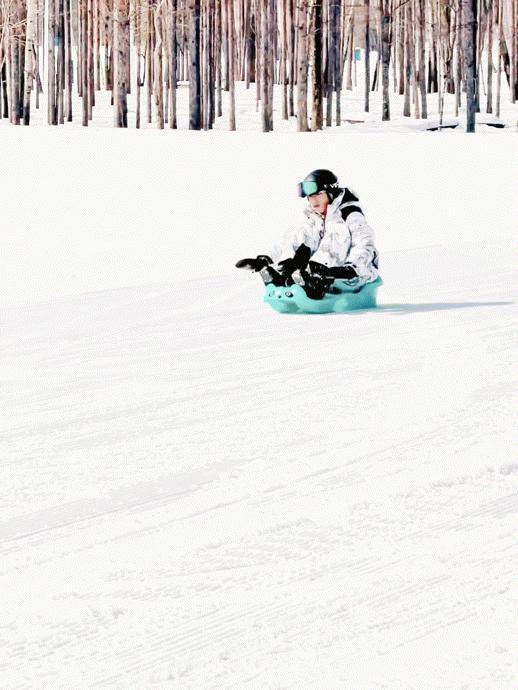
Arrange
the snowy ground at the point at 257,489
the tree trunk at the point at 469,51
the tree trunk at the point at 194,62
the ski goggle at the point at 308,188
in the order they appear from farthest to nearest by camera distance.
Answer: the tree trunk at the point at 194,62 → the tree trunk at the point at 469,51 → the ski goggle at the point at 308,188 → the snowy ground at the point at 257,489

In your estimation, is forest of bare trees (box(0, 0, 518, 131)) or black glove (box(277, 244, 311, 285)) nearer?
black glove (box(277, 244, 311, 285))

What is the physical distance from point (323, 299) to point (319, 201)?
0.68 metres

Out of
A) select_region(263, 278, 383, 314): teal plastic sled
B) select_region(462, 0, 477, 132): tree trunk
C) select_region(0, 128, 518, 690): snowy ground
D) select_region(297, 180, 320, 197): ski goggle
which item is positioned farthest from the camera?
select_region(462, 0, 477, 132): tree trunk

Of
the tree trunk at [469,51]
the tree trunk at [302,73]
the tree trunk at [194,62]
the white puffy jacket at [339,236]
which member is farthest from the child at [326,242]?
the tree trunk at [194,62]

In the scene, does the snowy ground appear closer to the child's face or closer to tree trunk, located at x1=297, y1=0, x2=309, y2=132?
the child's face

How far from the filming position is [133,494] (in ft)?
13.9

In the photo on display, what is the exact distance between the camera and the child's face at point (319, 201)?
8.43 m

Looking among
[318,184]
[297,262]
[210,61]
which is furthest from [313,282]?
[210,61]

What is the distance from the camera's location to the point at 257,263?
849 cm

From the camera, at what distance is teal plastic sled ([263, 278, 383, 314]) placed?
8.72 metres

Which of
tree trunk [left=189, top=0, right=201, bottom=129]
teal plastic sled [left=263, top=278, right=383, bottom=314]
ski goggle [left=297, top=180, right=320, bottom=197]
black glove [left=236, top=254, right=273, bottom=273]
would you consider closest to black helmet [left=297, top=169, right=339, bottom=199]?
ski goggle [left=297, top=180, right=320, bottom=197]

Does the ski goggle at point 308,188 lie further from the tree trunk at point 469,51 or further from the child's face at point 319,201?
the tree trunk at point 469,51

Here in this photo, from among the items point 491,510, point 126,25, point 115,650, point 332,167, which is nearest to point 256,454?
point 491,510

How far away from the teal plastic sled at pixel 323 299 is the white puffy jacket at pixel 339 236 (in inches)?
8.4
